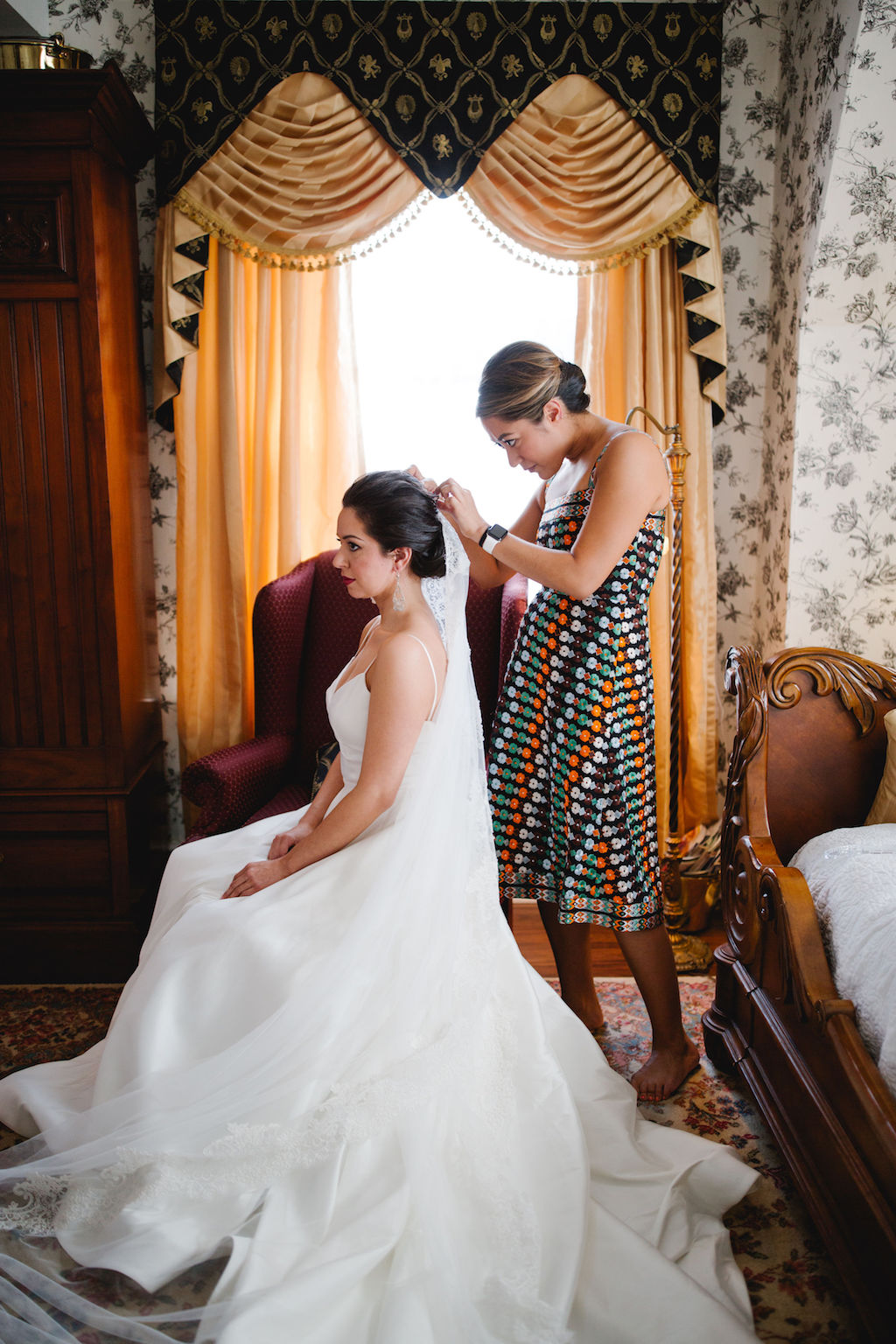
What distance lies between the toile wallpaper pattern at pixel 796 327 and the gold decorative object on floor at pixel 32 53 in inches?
21.1

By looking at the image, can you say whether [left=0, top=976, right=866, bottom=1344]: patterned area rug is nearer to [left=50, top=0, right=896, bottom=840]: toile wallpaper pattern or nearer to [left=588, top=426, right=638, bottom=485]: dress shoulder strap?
[left=50, top=0, right=896, bottom=840]: toile wallpaper pattern

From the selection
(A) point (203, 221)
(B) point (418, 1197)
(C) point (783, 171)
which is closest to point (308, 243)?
(A) point (203, 221)

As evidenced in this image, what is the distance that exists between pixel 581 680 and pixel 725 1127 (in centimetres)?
106

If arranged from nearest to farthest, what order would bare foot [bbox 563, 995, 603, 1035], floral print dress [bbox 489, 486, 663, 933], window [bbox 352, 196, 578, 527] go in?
floral print dress [bbox 489, 486, 663, 933] → bare foot [bbox 563, 995, 603, 1035] → window [bbox 352, 196, 578, 527]

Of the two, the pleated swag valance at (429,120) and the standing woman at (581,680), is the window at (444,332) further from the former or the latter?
the standing woman at (581,680)

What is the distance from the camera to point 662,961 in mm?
2322

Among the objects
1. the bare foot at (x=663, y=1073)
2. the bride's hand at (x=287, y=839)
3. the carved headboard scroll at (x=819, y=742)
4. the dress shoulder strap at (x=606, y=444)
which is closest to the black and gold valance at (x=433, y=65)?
the dress shoulder strap at (x=606, y=444)

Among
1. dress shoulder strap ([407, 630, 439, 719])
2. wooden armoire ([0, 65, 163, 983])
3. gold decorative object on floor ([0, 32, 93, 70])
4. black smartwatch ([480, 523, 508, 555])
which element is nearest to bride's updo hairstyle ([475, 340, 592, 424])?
black smartwatch ([480, 523, 508, 555])

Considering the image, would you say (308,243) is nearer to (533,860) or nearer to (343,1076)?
(533,860)

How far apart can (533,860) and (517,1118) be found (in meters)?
0.70

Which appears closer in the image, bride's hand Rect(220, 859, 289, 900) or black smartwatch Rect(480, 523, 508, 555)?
bride's hand Rect(220, 859, 289, 900)

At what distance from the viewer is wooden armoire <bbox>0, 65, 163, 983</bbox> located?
2730mm

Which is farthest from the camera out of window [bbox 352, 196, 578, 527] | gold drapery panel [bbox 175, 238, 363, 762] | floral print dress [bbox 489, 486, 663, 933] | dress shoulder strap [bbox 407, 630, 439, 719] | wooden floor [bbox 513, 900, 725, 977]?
window [bbox 352, 196, 578, 527]

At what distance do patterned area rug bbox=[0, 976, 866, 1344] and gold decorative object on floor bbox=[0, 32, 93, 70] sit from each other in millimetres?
2606
